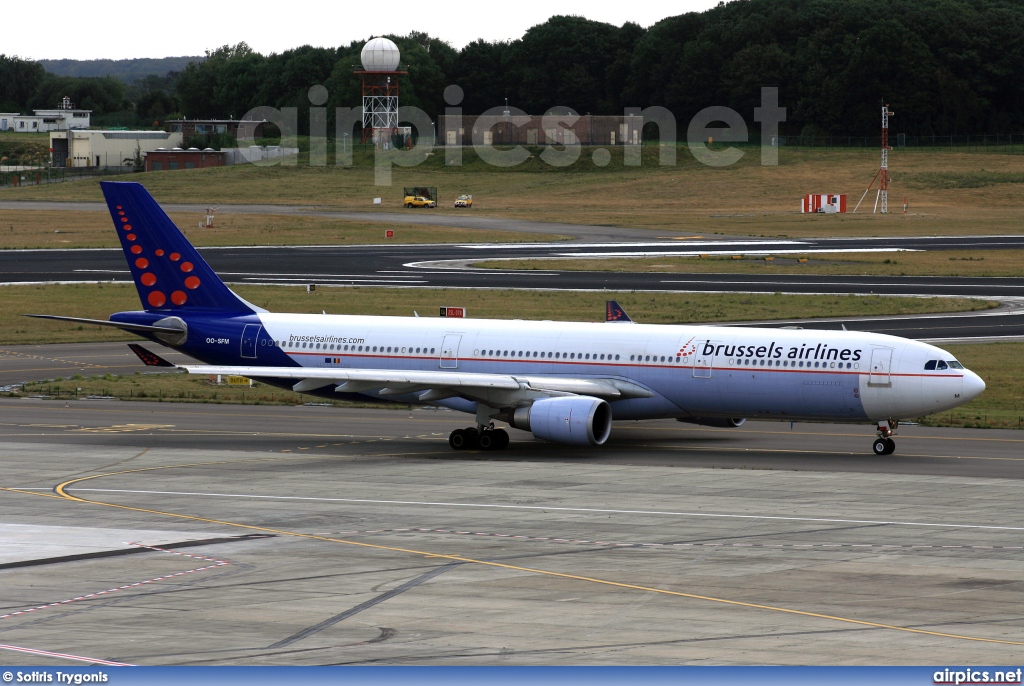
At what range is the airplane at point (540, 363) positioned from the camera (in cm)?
4016

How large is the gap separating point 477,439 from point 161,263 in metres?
14.5

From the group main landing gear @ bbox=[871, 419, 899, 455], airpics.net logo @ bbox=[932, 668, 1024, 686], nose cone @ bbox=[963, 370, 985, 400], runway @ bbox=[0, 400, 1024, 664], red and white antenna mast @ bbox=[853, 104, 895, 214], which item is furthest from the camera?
red and white antenna mast @ bbox=[853, 104, 895, 214]

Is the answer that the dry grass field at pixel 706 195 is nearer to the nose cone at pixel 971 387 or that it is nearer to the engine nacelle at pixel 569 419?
the engine nacelle at pixel 569 419

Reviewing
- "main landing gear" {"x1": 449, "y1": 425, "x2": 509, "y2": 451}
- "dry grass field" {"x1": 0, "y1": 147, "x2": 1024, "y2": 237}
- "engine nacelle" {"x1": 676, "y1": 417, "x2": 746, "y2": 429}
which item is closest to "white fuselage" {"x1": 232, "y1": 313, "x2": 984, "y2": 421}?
"engine nacelle" {"x1": 676, "y1": 417, "x2": 746, "y2": 429}

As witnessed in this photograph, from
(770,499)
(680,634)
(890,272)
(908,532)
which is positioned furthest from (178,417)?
(890,272)

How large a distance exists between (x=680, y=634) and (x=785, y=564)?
251 inches

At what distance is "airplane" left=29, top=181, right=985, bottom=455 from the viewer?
132 ft

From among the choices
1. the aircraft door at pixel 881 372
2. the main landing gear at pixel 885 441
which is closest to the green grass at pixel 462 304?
the main landing gear at pixel 885 441

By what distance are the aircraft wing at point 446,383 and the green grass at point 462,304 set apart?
1127 inches

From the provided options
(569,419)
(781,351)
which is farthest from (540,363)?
(781,351)

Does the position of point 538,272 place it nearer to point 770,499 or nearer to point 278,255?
point 278,255

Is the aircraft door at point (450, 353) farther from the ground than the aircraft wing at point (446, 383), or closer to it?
farther from the ground

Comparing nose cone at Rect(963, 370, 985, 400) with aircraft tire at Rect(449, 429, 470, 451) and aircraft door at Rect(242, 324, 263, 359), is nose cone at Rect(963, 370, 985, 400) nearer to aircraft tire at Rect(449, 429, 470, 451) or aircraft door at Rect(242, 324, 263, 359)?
aircraft tire at Rect(449, 429, 470, 451)

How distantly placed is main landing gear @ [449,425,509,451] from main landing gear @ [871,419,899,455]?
12155 mm
